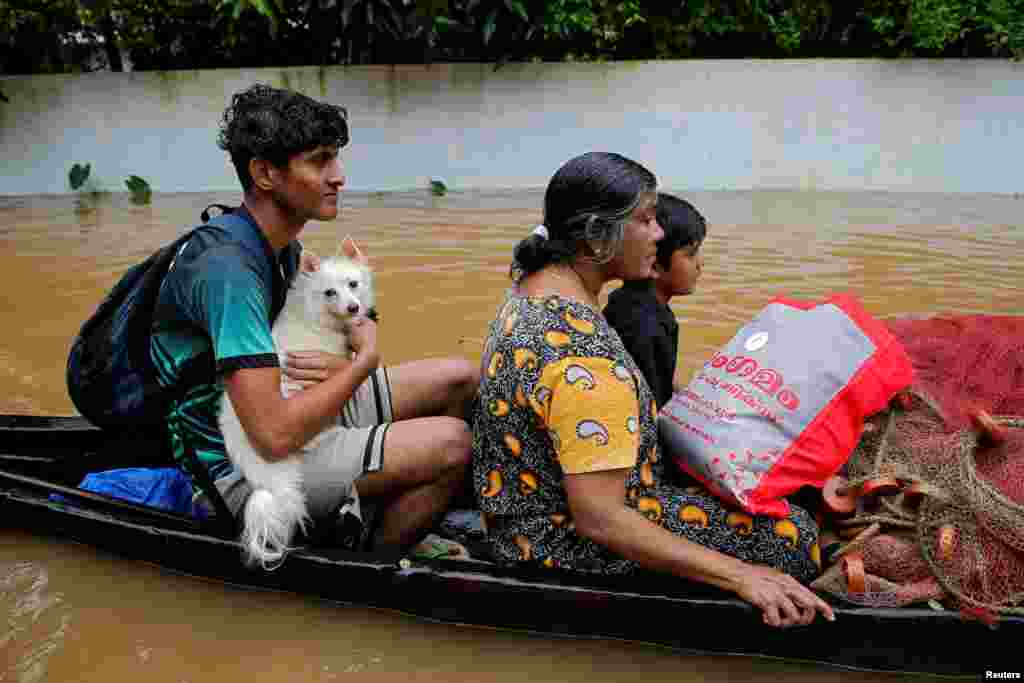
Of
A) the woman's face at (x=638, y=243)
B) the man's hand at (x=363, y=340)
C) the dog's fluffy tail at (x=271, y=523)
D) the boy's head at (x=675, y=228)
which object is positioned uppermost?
the woman's face at (x=638, y=243)

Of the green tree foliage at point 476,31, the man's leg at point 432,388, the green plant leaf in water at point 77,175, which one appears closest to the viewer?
the man's leg at point 432,388

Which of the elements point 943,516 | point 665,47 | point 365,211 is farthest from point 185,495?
point 665,47

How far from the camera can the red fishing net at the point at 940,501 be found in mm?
2363

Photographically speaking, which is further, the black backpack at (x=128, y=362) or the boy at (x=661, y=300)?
the boy at (x=661, y=300)

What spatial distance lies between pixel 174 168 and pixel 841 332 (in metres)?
9.72

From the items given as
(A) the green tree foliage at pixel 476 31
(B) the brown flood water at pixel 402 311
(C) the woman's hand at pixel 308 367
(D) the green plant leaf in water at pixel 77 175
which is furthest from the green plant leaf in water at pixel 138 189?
(C) the woman's hand at pixel 308 367

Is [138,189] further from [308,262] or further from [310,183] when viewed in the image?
[310,183]

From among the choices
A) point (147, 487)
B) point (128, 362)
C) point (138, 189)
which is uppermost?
point (128, 362)

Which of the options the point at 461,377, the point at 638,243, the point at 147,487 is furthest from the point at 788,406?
the point at 147,487

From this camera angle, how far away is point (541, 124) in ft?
35.2

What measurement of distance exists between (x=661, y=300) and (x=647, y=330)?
0.42 meters

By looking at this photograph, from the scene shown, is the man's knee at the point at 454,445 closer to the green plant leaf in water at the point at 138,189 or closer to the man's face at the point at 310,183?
the man's face at the point at 310,183

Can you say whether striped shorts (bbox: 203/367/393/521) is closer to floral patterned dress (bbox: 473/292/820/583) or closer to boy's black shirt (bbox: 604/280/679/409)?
floral patterned dress (bbox: 473/292/820/583)

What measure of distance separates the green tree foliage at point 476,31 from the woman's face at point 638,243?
8406 mm
